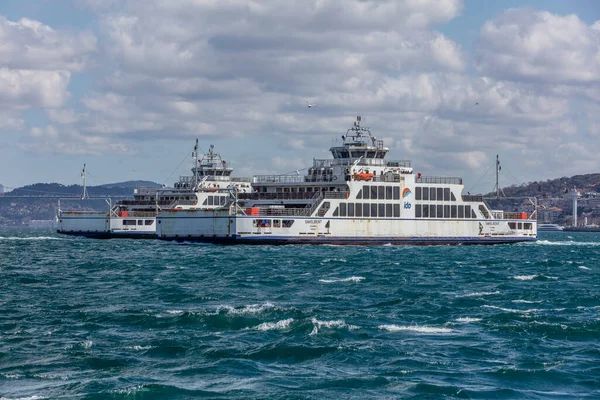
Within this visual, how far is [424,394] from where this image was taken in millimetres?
21625

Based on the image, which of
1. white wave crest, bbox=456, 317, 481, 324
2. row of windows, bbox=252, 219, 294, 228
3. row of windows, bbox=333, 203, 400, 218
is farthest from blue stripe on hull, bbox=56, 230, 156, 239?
white wave crest, bbox=456, 317, 481, 324

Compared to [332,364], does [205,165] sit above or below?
above

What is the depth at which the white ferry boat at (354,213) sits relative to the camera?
9475cm

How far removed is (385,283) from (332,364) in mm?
21823

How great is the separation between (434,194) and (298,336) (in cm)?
7518

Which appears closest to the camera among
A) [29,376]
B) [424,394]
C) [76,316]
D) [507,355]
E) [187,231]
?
[424,394]

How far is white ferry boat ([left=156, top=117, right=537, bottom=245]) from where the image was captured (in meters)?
94.8

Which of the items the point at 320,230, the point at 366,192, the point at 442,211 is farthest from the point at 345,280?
the point at 442,211

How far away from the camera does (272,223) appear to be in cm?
9394

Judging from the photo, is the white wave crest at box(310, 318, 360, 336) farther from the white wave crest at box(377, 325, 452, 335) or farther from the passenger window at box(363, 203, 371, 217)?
the passenger window at box(363, 203, 371, 217)

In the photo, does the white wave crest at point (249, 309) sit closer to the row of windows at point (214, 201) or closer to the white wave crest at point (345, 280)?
the white wave crest at point (345, 280)

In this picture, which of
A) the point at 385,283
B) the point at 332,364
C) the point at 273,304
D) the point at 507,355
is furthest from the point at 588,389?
the point at 385,283

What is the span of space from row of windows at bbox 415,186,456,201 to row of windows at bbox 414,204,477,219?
76 cm

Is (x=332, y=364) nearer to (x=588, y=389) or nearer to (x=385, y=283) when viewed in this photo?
(x=588, y=389)
